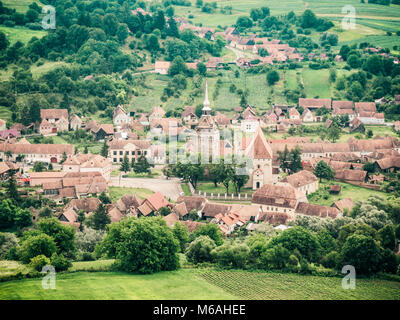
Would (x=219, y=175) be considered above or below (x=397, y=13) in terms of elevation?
below

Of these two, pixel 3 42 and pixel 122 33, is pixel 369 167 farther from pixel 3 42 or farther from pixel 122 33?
pixel 3 42

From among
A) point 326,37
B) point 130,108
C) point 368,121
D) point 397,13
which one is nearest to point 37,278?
point 130,108

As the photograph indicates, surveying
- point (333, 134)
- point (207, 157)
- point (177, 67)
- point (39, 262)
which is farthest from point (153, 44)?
point (39, 262)

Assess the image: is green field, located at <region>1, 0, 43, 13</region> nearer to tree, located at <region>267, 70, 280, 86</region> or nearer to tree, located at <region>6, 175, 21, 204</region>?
tree, located at <region>267, 70, 280, 86</region>

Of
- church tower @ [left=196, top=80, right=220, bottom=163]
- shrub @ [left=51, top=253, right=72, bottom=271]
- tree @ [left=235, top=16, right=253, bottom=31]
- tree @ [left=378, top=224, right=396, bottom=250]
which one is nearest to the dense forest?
tree @ [left=235, top=16, right=253, bottom=31]

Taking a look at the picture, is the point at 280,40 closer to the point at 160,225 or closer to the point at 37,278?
the point at 160,225

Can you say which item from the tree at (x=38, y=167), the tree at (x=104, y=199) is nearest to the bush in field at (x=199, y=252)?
the tree at (x=104, y=199)

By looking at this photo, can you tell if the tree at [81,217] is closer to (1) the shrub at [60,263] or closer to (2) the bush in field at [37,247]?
(2) the bush in field at [37,247]
